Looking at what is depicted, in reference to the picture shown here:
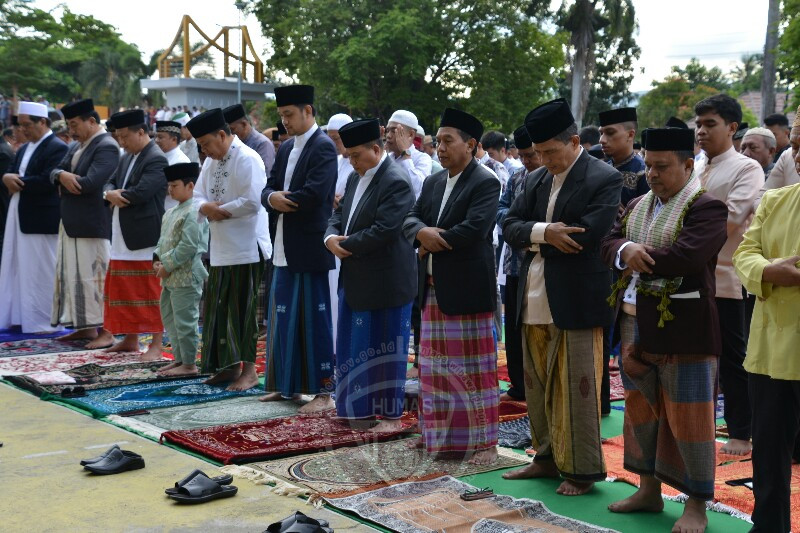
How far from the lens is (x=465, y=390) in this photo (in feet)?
17.1

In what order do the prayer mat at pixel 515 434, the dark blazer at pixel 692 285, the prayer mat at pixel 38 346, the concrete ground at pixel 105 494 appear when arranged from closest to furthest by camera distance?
the dark blazer at pixel 692 285 < the concrete ground at pixel 105 494 < the prayer mat at pixel 515 434 < the prayer mat at pixel 38 346

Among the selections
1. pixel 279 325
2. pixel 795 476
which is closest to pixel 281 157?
pixel 279 325

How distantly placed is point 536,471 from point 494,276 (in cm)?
103

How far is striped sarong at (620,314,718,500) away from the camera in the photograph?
13.4ft

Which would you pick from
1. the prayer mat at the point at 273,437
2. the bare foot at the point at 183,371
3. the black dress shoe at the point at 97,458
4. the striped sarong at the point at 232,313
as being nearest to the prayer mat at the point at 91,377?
the bare foot at the point at 183,371

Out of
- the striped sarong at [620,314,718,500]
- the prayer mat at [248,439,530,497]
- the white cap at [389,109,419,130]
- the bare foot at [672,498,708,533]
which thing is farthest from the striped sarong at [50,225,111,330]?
the bare foot at [672,498,708,533]

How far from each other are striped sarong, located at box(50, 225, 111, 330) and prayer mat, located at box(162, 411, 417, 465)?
3.52 metres

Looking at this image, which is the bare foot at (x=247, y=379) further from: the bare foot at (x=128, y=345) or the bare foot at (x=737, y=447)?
the bare foot at (x=737, y=447)

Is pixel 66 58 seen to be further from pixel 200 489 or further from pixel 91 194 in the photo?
pixel 200 489

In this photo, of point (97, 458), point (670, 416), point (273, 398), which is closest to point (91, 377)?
point (273, 398)

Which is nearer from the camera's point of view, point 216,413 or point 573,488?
point 573,488

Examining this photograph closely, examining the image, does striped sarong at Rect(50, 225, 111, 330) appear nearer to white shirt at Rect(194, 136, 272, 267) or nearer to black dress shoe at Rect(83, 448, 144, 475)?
white shirt at Rect(194, 136, 272, 267)

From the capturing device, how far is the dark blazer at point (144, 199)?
8102mm

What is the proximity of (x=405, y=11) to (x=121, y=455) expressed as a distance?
32527 millimetres
